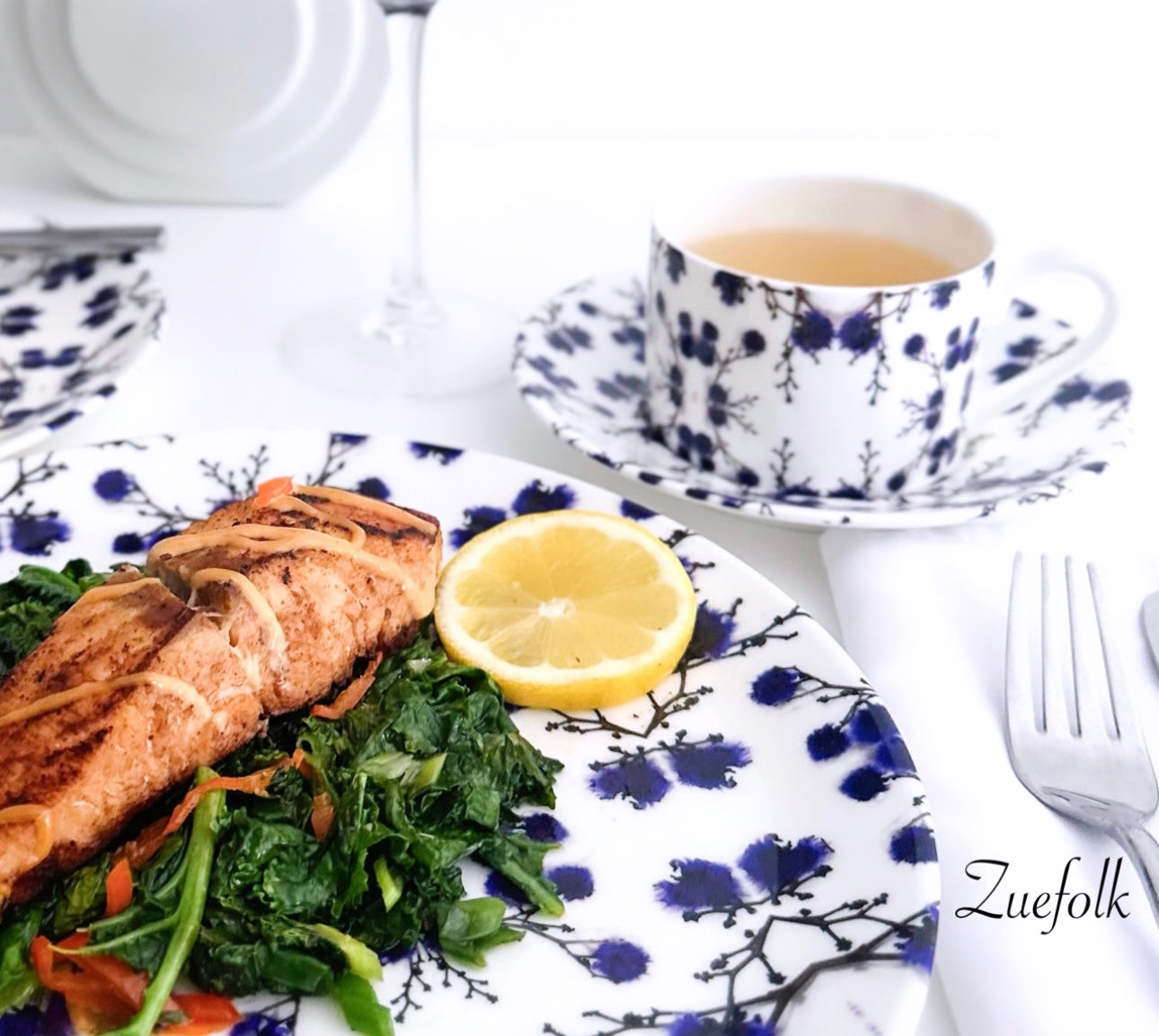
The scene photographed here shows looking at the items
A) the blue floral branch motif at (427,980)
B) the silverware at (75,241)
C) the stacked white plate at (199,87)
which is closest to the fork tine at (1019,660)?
the blue floral branch motif at (427,980)

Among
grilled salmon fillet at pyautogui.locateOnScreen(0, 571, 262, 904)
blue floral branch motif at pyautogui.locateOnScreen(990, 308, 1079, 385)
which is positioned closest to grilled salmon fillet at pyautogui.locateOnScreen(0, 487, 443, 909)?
grilled salmon fillet at pyautogui.locateOnScreen(0, 571, 262, 904)

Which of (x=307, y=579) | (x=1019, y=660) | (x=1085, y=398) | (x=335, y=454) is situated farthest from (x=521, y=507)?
(x=1085, y=398)

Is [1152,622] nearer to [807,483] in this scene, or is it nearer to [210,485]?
[807,483]

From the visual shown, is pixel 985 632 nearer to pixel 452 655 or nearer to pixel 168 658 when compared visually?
pixel 452 655

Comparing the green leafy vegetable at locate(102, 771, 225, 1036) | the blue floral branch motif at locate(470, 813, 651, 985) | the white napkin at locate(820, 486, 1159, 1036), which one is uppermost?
the white napkin at locate(820, 486, 1159, 1036)

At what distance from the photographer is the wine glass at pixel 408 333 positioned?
6.86 feet

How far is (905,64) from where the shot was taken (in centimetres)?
304

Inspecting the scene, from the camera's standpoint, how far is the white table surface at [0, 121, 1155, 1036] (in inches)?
76.3

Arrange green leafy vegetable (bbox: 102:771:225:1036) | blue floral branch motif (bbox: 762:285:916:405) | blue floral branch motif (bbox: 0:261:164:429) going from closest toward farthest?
1. green leafy vegetable (bbox: 102:771:225:1036)
2. blue floral branch motif (bbox: 762:285:916:405)
3. blue floral branch motif (bbox: 0:261:164:429)

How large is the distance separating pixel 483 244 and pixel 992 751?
1697 millimetres

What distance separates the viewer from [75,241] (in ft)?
7.38

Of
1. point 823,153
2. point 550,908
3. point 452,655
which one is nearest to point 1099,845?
point 550,908

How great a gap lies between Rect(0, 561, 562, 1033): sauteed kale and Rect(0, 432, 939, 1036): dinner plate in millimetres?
26

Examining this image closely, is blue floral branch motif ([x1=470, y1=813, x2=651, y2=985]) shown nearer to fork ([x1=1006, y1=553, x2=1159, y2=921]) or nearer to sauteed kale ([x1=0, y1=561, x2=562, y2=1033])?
sauteed kale ([x1=0, y1=561, x2=562, y2=1033])
